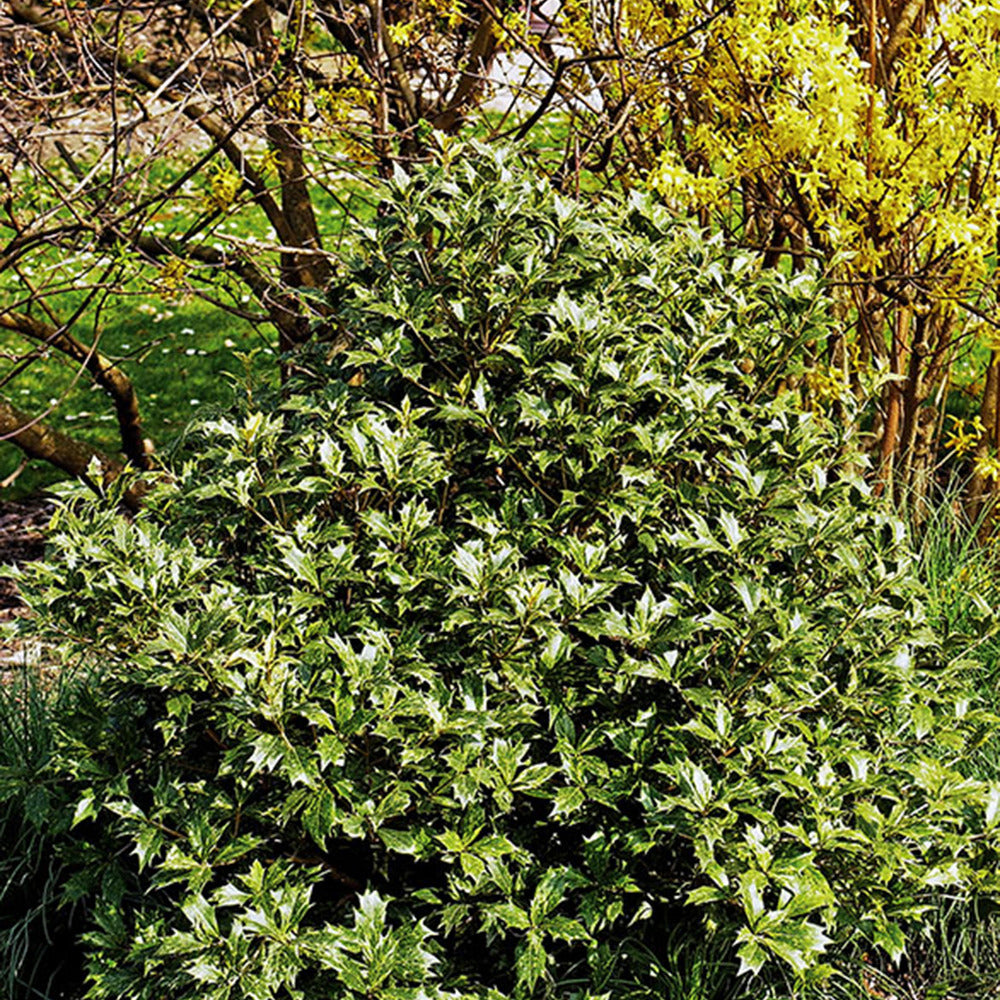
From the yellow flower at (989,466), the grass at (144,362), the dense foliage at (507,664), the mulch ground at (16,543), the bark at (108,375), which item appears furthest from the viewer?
the grass at (144,362)

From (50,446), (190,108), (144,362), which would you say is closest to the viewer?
(190,108)

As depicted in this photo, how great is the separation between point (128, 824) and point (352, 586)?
2.12 ft

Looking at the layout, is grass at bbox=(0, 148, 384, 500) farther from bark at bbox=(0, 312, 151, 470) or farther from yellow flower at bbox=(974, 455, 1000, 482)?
yellow flower at bbox=(974, 455, 1000, 482)

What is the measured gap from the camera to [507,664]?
8.52 feet

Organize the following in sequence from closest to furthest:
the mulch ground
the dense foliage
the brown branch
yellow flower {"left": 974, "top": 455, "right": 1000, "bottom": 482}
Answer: the dense foliage, yellow flower {"left": 974, "top": 455, "right": 1000, "bottom": 482}, the brown branch, the mulch ground

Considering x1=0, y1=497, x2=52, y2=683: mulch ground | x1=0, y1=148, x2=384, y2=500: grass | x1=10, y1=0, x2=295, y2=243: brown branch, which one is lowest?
x1=0, y1=497, x2=52, y2=683: mulch ground

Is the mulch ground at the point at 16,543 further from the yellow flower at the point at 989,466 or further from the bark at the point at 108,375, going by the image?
the yellow flower at the point at 989,466

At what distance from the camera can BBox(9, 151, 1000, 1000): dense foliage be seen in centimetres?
245

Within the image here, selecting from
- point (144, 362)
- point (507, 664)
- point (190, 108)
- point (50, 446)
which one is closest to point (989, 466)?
point (507, 664)

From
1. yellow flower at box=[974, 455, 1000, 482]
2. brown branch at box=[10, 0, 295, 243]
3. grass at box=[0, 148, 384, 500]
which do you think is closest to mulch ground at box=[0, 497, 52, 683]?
grass at box=[0, 148, 384, 500]

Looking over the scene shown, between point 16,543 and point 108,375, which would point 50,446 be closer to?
point 108,375

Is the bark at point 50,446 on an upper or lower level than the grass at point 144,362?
upper

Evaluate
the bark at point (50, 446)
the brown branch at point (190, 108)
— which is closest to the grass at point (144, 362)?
the bark at point (50, 446)

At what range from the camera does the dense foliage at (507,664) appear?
245cm
